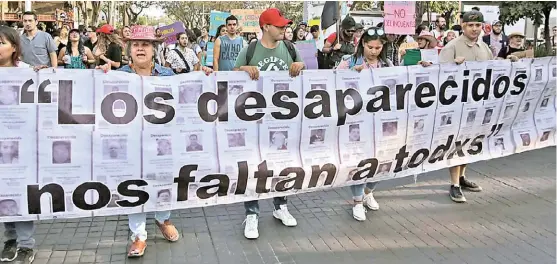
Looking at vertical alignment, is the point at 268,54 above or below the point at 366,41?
below

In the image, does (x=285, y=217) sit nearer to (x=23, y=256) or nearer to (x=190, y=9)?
(x=23, y=256)

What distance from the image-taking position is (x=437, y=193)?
6238 millimetres

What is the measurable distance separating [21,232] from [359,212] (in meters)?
2.78

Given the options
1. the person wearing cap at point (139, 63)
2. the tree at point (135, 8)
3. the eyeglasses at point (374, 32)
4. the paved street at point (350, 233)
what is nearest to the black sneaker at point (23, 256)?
the paved street at point (350, 233)

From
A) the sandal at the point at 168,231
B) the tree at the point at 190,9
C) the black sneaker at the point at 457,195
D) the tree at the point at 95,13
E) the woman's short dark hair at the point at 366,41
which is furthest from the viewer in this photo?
the tree at the point at 190,9

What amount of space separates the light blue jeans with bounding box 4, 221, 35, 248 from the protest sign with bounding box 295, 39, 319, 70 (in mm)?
6227

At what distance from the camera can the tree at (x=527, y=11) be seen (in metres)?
17.2

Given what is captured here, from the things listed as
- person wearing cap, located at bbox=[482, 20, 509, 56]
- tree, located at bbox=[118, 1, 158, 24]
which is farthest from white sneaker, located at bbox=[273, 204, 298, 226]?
tree, located at bbox=[118, 1, 158, 24]

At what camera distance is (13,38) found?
4137 mm

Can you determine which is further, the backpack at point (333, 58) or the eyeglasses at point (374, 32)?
the backpack at point (333, 58)

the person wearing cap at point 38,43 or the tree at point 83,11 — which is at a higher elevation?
the tree at point 83,11

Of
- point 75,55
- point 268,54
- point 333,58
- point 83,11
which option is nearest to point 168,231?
point 268,54

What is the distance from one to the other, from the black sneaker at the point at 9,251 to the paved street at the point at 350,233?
183 mm

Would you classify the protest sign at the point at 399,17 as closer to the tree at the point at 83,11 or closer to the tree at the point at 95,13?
the tree at the point at 95,13
